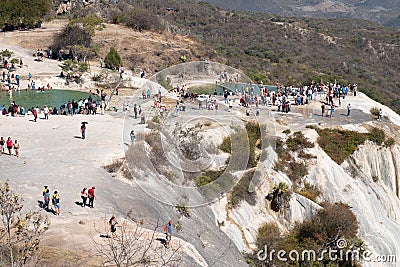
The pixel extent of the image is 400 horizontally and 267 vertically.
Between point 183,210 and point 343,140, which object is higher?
point 343,140

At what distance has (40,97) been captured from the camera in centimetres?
3738

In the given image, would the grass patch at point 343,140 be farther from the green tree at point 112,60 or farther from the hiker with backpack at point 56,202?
the green tree at point 112,60

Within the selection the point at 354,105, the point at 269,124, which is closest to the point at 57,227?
the point at 269,124

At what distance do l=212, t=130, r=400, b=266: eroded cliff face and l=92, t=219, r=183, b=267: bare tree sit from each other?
19.7 ft

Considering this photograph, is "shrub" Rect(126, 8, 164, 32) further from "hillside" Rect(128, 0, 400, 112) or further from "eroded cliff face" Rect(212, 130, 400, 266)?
"eroded cliff face" Rect(212, 130, 400, 266)

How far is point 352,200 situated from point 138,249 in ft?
57.1

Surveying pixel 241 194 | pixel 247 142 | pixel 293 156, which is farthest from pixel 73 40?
pixel 241 194

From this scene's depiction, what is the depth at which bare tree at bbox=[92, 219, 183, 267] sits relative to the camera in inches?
554

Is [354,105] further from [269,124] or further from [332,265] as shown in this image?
[332,265]

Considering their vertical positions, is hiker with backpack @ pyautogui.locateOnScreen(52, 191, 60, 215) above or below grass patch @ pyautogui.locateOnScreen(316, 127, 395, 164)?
above

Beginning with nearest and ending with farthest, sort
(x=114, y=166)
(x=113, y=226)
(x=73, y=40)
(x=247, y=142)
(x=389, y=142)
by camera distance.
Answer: (x=113, y=226)
(x=114, y=166)
(x=247, y=142)
(x=389, y=142)
(x=73, y=40)

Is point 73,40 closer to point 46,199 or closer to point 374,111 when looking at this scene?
point 374,111

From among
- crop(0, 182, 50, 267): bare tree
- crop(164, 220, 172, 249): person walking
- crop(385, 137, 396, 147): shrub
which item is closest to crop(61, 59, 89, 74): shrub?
crop(385, 137, 396, 147): shrub

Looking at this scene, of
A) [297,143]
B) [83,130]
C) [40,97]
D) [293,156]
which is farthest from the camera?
[40,97]
